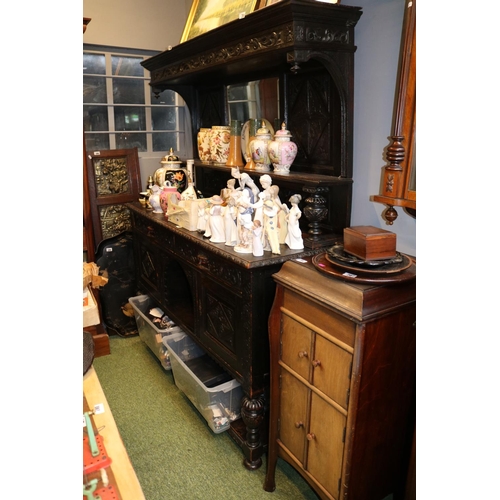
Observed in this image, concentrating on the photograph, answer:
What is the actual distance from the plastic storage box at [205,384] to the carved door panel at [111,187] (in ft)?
3.77

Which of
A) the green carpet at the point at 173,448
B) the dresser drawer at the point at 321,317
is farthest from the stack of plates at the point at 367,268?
the green carpet at the point at 173,448

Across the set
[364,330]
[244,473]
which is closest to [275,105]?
[364,330]

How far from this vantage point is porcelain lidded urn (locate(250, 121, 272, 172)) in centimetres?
208

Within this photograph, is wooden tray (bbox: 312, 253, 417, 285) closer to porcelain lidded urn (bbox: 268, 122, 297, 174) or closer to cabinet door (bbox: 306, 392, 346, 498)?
cabinet door (bbox: 306, 392, 346, 498)

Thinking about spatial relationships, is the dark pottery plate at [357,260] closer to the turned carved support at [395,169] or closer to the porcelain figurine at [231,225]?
the turned carved support at [395,169]

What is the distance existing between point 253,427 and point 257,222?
2.92ft

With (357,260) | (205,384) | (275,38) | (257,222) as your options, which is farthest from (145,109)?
(357,260)

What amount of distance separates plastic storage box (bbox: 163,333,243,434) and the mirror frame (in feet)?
3.88

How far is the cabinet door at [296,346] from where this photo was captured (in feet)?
4.68

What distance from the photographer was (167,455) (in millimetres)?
1987

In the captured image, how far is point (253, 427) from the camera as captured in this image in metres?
1.86

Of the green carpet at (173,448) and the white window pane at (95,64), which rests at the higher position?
the white window pane at (95,64)

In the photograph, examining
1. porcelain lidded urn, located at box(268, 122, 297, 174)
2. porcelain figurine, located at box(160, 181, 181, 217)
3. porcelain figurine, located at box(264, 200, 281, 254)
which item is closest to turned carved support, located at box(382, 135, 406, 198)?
porcelain figurine, located at box(264, 200, 281, 254)
